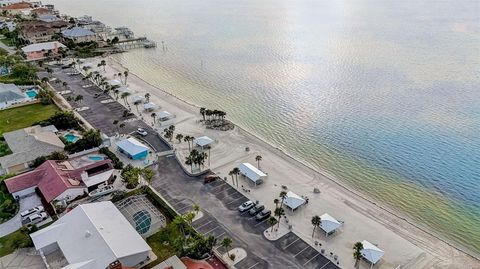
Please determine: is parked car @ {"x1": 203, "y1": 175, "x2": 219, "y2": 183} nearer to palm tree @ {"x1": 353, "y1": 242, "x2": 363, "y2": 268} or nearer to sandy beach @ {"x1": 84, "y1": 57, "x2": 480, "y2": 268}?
sandy beach @ {"x1": 84, "y1": 57, "x2": 480, "y2": 268}

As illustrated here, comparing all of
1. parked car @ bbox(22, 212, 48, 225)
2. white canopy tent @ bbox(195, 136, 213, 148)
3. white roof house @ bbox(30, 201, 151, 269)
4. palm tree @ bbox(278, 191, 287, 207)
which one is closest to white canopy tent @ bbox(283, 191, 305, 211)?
palm tree @ bbox(278, 191, 287, 207)

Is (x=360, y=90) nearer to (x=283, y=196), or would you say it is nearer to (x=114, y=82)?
(x=283, y=196)

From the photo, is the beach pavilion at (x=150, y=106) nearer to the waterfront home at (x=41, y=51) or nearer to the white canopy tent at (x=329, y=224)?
the white canopy tent at (x=329, y=224)

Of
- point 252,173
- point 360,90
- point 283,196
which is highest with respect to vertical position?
point 360,90

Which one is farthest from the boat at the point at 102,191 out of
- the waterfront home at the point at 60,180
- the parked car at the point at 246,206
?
the parked car at the point at 246,206

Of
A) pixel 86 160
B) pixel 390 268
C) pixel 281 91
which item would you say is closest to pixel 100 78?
pixel 86 160

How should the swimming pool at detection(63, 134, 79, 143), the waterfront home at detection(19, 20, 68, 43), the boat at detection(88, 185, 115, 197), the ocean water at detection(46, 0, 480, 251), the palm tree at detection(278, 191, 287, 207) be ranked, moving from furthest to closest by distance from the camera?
the waterfront home at detection(19, 20, 68, 43) < the swimming pool at detection(63, 134, 79, 143) < the ocean water at detection(46, 0, 480, 251) < the boat at detection(88, 185, 115, 197) < the palm tree at detection(278, 191, 287, 207)

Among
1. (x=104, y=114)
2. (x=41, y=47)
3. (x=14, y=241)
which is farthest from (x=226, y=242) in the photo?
(x=41, y=47)
